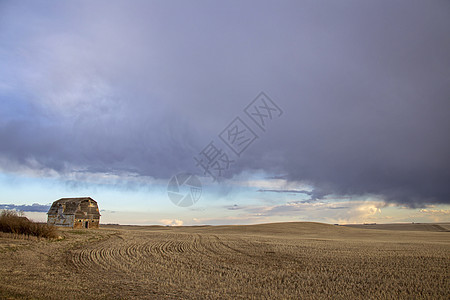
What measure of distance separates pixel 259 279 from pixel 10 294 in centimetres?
905

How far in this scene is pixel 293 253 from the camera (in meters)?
21.0

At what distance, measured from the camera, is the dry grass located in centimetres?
2672

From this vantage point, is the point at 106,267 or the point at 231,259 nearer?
the point at 106,267

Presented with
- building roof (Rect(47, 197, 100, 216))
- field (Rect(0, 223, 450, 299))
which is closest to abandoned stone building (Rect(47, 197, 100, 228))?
building roof (Rect(47, 197, 100, 216))

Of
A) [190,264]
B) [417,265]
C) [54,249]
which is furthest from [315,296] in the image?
[54,249]

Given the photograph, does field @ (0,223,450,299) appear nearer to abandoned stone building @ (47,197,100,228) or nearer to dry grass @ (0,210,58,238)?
dry grass @ (0,210,58,238)

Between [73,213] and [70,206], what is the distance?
162 centimetres

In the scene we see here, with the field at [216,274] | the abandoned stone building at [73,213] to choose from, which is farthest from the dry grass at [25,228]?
the abandoned stone building at [73,213]

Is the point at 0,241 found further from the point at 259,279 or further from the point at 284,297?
the point at 284,297

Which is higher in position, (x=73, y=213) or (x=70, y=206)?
(x=70, y=206)

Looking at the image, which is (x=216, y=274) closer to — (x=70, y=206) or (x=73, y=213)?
(x=73, y=213)

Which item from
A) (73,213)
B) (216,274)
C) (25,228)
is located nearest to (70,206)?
(73,213)

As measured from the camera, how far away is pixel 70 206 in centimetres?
4834

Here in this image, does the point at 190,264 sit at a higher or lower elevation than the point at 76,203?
lower
